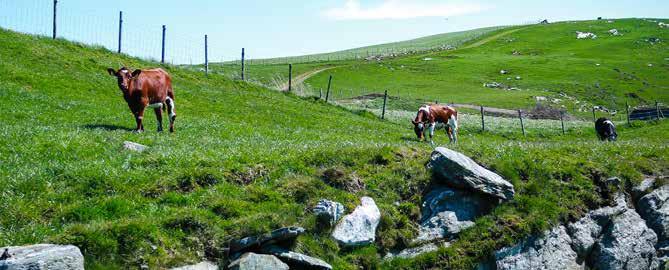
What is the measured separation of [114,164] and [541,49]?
15106cm

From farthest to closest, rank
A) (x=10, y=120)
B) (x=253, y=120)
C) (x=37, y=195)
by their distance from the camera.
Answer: (x=253, y=120) → (x=10, y=120) → (x=37, y=195)

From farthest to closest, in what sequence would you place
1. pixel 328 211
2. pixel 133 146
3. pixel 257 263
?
pixel 133 146
pixel 328 211
pixel 257 263

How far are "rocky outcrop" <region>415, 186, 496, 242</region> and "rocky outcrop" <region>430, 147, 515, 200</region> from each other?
31 cm

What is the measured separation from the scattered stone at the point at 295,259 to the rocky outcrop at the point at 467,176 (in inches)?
214

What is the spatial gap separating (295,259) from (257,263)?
0.96 metres

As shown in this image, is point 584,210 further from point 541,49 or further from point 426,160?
point 541,49

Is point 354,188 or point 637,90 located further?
point 637,90

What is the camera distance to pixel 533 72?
120750 millimetres

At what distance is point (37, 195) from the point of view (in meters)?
15.0

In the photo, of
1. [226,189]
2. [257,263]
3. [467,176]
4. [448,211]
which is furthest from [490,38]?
[257,263]

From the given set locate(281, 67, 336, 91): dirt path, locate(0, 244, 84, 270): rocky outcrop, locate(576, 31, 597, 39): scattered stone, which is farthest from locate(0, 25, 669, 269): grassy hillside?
locate(576, 31, 597, 39): scattered stone

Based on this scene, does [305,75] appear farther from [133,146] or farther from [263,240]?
[263,240]

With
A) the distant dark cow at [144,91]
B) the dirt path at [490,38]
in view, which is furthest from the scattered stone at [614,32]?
the distant dark cow at [144,91]

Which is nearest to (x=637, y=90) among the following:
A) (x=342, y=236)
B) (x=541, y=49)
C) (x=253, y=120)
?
(x=541, y=49)
